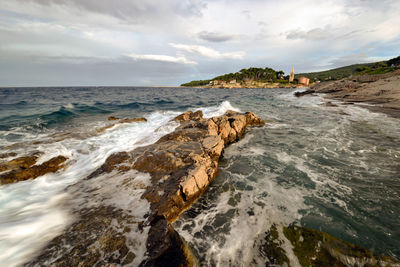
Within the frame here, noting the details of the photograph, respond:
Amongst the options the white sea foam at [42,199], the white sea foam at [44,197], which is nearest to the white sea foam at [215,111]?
the white sea foam at [44,197]

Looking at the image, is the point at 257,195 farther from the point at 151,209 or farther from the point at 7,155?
the point at 7,155

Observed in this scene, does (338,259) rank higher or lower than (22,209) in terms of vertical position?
lower

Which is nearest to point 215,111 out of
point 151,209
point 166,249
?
point 151,209

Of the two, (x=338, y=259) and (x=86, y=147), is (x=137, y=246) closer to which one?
(x=338, y=259)

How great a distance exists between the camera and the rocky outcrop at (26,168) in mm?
5922

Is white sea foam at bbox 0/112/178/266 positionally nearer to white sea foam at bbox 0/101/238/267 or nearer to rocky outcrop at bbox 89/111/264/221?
white sea foam at bbox 0/101/238/267

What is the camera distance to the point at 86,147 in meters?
8.95

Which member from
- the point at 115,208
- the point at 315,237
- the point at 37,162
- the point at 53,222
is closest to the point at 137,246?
the point at 115,208

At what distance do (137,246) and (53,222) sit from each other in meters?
2.71

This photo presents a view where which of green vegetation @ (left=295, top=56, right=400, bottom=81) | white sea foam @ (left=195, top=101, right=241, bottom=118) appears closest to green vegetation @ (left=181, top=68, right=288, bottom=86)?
green vegetation @ (left=295, top=56, right=400, bottom=81)

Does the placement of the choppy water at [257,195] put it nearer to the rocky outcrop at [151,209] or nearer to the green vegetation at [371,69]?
the rocky outcrop at [151,209]

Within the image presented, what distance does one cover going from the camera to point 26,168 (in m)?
6.48

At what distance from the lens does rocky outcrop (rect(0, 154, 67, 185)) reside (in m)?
5.92

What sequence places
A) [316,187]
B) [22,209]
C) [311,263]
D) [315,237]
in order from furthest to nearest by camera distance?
[316,187] → [22,209] → [315,237] → [311,263]
